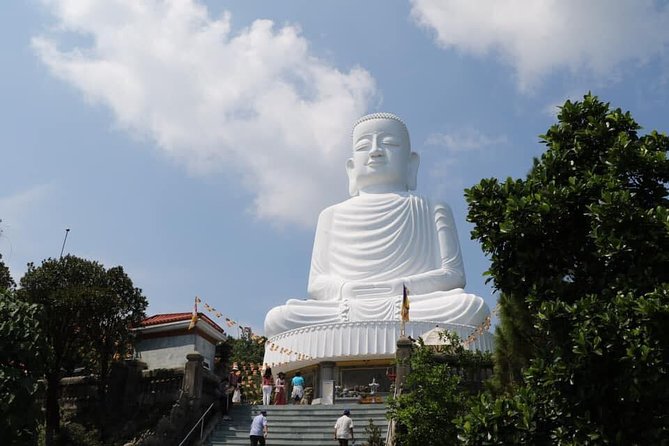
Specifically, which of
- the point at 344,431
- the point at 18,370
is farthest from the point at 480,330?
the point at 18,370

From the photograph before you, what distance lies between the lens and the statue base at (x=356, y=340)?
→ 18372mm

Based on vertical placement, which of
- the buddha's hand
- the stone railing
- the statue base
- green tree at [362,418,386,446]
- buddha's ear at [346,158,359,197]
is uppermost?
buddha's ear at [346,158,359,197]

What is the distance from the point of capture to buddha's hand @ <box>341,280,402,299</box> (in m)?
20.6

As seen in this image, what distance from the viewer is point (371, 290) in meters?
20.8

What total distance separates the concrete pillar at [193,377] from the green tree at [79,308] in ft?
10.5

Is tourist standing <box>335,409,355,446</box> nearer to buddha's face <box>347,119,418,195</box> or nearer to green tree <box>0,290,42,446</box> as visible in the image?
green tree <box>0,290,42,446</box>

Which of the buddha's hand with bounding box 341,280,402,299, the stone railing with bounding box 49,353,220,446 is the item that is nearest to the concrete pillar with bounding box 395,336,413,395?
the stone railing with bounding box 49,353,220,446

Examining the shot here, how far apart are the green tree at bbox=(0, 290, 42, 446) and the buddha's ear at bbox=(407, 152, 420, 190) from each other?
1586 centimetres

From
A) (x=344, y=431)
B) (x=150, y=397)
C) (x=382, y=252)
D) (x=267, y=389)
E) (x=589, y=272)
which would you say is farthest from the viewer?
(x=382, y=252)

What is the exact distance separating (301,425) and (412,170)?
13.2 m

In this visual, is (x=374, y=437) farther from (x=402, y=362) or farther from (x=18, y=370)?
(x=18, y=370)

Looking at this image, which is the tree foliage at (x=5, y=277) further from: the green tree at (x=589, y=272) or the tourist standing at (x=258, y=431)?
the green tree at (x=589, y=272)

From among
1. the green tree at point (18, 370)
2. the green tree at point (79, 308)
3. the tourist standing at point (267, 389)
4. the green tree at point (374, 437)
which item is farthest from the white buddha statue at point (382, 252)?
the green tree at point (18, 370)

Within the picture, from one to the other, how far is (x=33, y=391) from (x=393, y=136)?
16.4 metres
